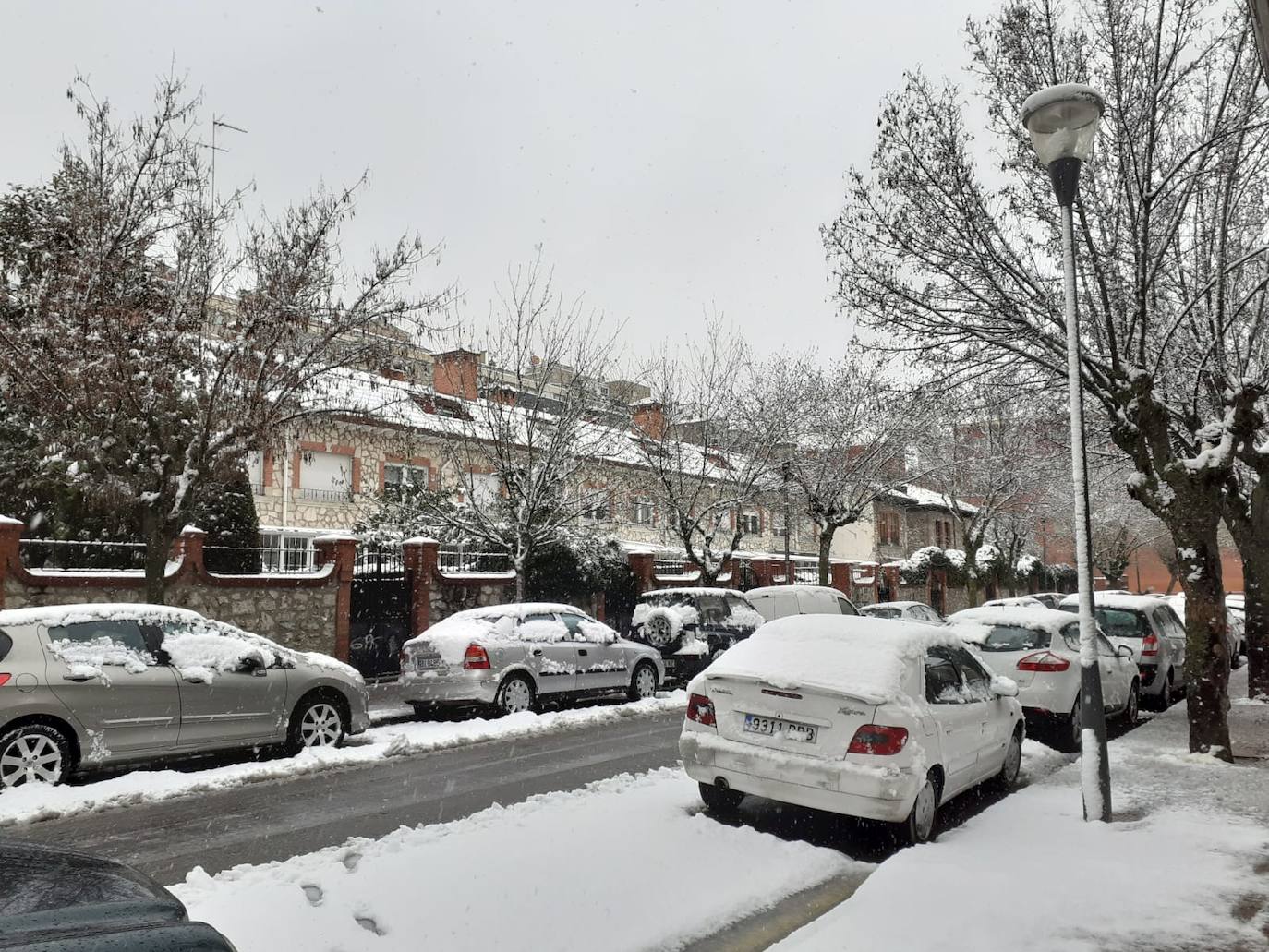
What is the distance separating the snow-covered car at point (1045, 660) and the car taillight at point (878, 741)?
4980mm

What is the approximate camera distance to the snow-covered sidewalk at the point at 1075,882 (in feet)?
15.0

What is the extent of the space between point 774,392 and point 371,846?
22337mm

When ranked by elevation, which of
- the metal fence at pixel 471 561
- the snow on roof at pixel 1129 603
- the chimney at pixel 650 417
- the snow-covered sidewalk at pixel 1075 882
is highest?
the chimney at pixel 650 417

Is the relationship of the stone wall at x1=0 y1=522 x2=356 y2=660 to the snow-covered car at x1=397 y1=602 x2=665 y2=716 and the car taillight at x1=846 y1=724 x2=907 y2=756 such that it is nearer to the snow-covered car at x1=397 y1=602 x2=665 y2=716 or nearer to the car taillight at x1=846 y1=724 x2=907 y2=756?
the snow-covered car at x1=397 y1=602 x2=665 y2=716

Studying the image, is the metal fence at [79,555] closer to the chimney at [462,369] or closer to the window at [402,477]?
the chimney at [462,369]

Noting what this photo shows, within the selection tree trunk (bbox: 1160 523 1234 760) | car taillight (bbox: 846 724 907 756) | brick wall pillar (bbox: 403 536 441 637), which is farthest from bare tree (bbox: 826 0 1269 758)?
brick wall pillar (bbox: 403 536 441 637)

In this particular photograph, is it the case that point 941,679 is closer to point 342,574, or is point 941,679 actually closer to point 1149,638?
point 1149,638

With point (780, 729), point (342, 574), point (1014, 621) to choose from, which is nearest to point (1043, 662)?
point (1014, 621)

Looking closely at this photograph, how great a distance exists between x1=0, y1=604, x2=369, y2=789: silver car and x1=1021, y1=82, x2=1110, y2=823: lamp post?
7429 millimetres

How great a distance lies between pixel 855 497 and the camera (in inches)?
1103

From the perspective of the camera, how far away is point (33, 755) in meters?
7.66

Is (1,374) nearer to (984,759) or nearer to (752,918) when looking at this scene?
(752,918)

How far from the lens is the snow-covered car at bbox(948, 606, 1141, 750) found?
1055 centimetres

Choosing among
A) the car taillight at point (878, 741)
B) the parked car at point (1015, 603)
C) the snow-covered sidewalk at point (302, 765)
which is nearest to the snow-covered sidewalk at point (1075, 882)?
the car taillight at point (878, 741)
